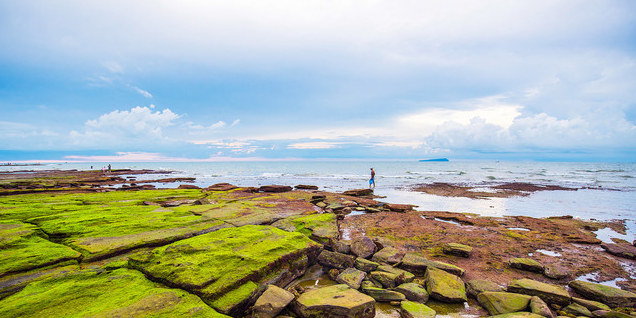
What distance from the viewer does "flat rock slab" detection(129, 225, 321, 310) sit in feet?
16.7

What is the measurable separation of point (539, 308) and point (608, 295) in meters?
1.99

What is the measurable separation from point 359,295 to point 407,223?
29.1 feet

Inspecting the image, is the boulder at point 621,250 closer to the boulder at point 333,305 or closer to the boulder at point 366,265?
the boulder at point 366,265

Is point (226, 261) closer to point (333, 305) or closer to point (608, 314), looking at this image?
point (333, 305)

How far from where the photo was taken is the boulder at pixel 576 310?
523 cm

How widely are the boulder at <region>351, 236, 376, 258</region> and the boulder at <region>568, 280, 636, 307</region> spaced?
4.89m

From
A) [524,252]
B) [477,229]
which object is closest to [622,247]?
[524,252]

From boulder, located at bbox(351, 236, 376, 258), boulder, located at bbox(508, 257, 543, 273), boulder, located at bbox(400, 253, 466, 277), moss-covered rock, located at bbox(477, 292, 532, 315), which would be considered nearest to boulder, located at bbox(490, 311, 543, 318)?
moss-covered rock, located at bbox(477, 292, 532, 315)

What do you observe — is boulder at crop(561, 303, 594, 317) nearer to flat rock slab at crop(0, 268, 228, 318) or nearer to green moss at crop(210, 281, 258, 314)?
green moss at crop(210, 281, 258, 314)

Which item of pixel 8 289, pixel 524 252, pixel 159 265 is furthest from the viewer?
pixel 524 252

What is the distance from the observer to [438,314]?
5.38 meters

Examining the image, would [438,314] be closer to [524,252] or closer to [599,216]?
[524,252]

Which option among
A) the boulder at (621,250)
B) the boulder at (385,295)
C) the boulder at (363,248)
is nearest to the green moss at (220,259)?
the boulder at (363,248)

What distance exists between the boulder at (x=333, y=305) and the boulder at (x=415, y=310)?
642 millimetres
